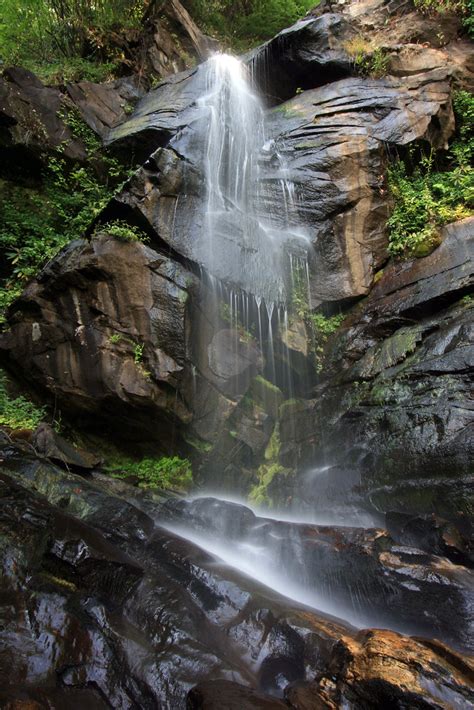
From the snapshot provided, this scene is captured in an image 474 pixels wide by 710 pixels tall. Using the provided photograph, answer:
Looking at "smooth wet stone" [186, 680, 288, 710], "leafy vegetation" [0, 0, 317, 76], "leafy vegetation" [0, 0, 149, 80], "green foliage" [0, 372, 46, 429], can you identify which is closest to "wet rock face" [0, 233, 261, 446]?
"green foliage" [0, 372, 46, 429]

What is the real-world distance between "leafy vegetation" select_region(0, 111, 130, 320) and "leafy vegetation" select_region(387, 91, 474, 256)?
25.0 feet

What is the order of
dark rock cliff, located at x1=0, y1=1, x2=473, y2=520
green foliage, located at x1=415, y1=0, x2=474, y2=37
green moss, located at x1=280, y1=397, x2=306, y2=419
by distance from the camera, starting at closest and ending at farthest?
dark rock cliff, located at x1=0, y1=1, x2=473, y2=520, green moss, located at x1=280, y1=397, x2=306, y2=419, green foliage, located at x1=415, y1=0, x2=474, y2=37

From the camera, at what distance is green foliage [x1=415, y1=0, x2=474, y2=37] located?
11.9 m

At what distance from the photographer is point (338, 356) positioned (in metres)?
9.03

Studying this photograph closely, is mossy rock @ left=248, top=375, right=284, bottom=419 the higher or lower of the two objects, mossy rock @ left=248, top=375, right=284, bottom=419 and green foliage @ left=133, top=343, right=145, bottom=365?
the lower

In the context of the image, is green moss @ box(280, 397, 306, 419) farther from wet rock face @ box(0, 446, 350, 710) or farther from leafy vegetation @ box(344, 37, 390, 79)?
leafy vegetation @ box(344, 37, 390, 79)

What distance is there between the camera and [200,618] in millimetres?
4129

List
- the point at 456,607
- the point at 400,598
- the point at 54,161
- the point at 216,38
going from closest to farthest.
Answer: the point at 456,607 < the point at 400,598 < the point at 54,161 < the point at 216,38

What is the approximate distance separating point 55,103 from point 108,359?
27.5 ft

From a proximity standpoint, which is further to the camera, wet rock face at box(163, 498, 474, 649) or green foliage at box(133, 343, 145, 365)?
green foliage at box(133, 343, 145, 365)

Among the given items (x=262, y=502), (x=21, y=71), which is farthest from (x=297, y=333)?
(x=21, y=71)

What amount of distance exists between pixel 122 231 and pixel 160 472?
515 cm

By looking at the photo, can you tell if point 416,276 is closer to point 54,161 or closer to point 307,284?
point 307,284

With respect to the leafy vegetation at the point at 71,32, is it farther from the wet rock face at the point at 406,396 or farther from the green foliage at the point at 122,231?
the wet rock face at the point at 406,396
